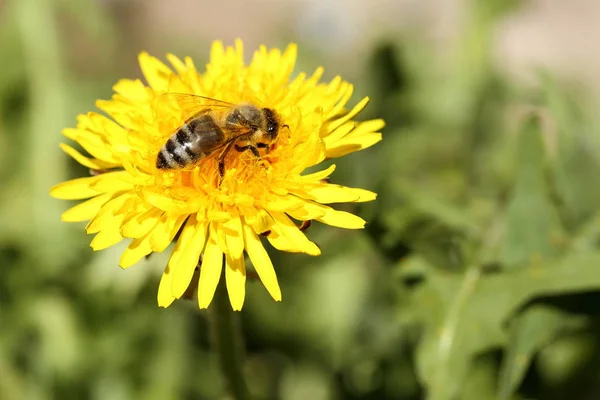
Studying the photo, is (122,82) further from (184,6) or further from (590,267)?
(184,6)

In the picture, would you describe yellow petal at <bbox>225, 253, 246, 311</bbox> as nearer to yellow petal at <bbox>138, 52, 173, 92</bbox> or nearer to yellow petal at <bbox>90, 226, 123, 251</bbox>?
yellow petal at <bbox>90, 226, 123, 251</bbox>

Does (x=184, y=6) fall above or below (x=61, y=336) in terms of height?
above

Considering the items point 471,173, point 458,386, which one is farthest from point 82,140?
point 471,173

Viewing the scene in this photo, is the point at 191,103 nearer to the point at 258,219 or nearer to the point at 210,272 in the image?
the point at 258,219

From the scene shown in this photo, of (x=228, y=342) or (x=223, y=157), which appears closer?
(x=223, y=157)

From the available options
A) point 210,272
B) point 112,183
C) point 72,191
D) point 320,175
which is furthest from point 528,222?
point 72,191

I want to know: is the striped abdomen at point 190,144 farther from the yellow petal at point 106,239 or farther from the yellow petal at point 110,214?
the yellow petal at point 106,239
